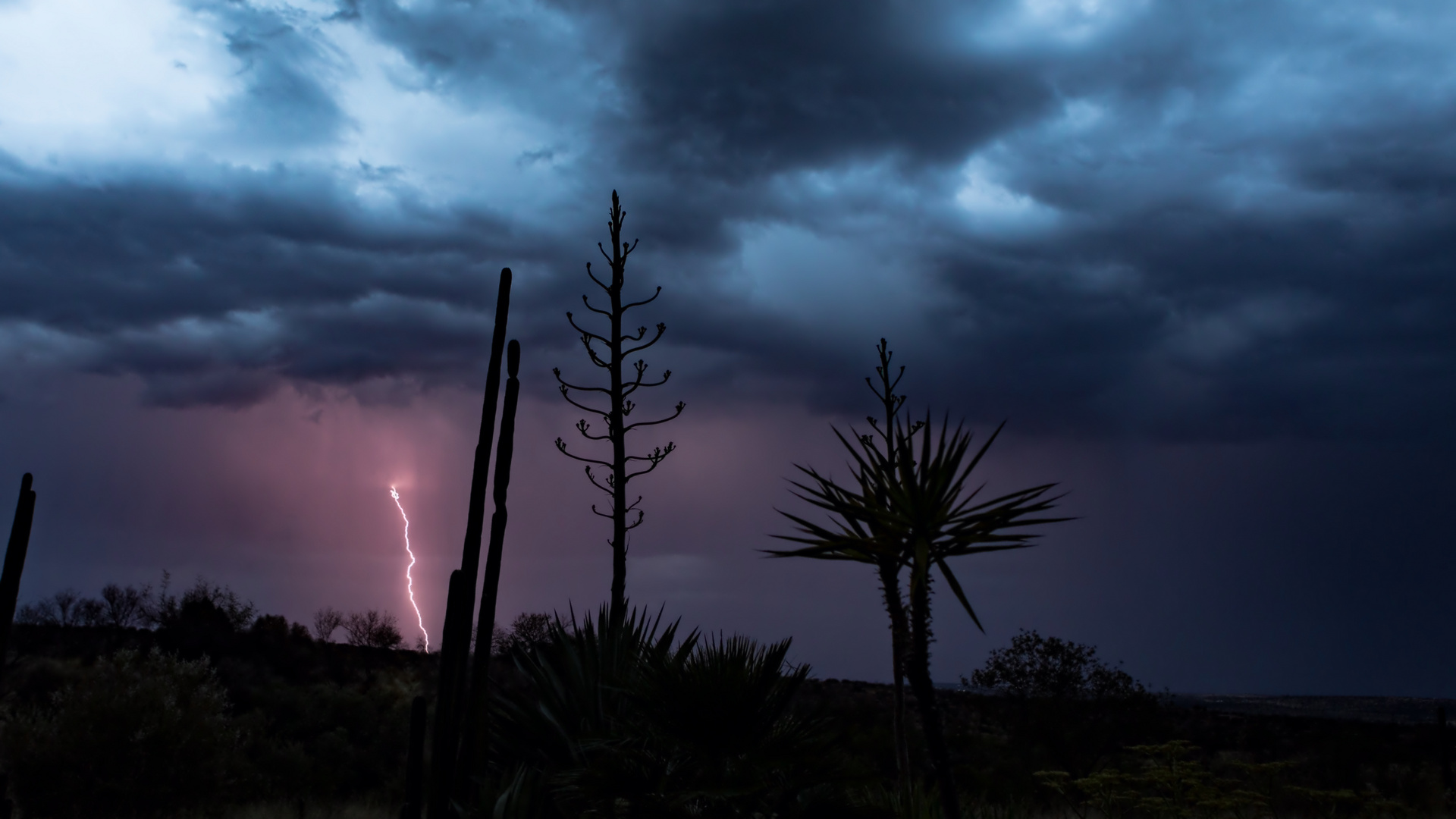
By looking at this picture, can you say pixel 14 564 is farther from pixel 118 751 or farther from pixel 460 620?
pixel 460 620

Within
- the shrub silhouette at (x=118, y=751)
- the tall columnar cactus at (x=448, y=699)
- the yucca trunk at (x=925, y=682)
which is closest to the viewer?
the yucca trunk at (x=925, y=682)

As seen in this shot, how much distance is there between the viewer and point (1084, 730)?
2284 cm

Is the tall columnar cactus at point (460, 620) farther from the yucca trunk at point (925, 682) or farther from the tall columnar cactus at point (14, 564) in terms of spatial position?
the tall columnar cactus at point (14, 564)

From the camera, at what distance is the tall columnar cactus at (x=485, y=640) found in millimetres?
7754

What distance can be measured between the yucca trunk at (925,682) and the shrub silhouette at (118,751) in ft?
48.8

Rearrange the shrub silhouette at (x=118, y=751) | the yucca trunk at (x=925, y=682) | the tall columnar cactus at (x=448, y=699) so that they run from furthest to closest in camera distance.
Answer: the shrub silhouette at (x=118, y=751)
the tall columnar cactus at (x=448, y=699)
the yucca trunk at (x=925, y=682)

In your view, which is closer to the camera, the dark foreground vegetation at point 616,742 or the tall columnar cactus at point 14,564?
the dark foreground vegetation at point 616,742

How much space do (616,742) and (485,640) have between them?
244 centimetres

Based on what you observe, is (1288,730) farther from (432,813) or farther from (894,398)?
(432,813)

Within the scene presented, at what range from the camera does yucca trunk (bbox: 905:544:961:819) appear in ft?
17.5

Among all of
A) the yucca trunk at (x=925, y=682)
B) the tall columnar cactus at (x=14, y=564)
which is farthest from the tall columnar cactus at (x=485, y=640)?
the tall columnar cactus at (x=14, y=564)

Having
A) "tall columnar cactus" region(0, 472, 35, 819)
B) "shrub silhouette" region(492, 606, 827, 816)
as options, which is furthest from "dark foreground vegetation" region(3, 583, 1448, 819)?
"tall columnar cactus" region(0, 472, 35, 819)

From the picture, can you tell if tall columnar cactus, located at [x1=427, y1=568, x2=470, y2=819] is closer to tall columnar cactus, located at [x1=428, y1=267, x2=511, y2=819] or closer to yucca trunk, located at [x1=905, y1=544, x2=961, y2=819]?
tall columnar cactus, located at [x1=428, y1=267, x2=511, y2=819]

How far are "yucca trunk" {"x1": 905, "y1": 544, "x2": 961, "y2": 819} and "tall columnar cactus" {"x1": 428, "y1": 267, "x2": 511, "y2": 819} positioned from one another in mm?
3905
